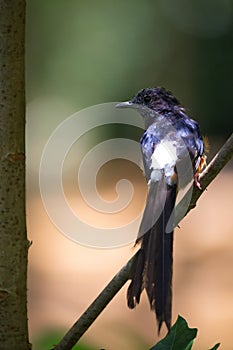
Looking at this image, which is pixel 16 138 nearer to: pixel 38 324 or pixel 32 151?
pixel 38 324

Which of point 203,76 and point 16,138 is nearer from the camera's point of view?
point 16,138

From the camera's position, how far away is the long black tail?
3.87 ft

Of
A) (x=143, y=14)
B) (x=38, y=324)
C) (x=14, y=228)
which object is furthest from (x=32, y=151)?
(x=14, y=228)

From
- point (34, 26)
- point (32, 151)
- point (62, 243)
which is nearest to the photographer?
point (62, 243)

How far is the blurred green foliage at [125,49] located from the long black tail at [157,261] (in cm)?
580

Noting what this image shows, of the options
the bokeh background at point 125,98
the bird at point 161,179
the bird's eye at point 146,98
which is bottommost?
the bokeh background at point 125,98

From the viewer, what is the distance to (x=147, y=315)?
4.59 meters

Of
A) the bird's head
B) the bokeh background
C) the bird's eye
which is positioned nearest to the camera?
the bird's head

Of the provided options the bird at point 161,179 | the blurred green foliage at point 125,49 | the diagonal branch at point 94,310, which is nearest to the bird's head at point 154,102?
the bird at point 161,179

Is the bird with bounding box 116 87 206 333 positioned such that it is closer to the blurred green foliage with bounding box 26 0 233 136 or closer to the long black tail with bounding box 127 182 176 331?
the long black tail with bounding box 127 182 176 331

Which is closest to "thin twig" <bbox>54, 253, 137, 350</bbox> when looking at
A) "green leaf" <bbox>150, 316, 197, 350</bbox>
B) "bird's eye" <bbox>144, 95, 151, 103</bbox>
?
"green leaf" <bbox>150, 316, 197, 350</bbox>

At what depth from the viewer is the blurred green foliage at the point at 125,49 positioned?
7.57 meters

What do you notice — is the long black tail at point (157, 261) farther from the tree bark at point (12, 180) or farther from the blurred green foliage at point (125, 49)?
the blurred green foliage at point (125, 49)

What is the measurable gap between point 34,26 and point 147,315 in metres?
4.18
